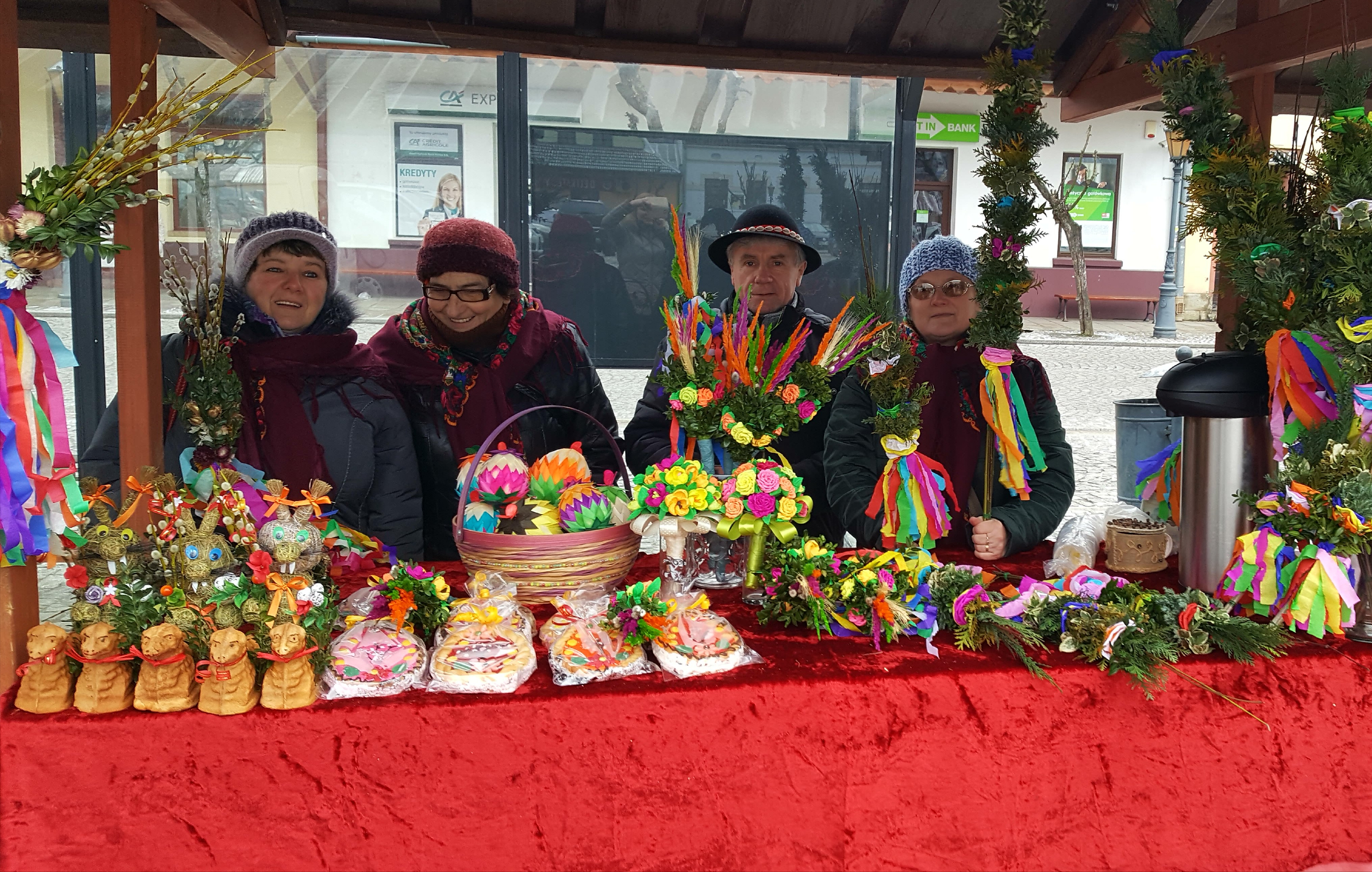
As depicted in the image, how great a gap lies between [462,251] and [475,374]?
40 cm

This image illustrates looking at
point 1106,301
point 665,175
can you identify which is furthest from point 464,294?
point 1106,301

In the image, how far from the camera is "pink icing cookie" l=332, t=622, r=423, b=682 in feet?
5.24

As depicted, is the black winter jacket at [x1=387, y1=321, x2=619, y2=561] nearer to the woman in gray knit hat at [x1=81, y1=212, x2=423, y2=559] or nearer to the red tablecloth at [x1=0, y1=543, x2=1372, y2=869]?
the woman in gray knit hat at [x1=81, y1=212, x2=423, y2=559]

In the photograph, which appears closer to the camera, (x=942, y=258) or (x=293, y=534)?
(x=293, y=534)

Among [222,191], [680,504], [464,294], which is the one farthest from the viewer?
[222,191]

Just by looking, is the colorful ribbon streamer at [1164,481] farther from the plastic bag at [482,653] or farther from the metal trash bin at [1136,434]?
the metal trash bin at [1136,434]

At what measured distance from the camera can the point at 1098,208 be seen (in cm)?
1800

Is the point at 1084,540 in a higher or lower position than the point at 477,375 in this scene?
lower

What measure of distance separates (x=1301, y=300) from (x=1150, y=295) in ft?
59.5

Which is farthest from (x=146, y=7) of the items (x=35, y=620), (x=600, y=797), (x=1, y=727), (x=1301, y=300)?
(x=1301, y=300)

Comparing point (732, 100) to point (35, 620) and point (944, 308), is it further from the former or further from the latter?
point (35, 620)

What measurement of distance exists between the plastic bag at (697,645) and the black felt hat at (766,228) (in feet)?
5.29

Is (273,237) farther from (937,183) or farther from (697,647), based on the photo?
(937,183)

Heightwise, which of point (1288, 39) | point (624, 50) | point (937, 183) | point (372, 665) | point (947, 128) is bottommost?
point (372, 665)
